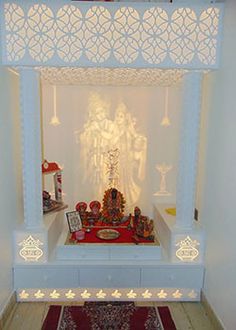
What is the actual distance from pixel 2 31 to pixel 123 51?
103cm

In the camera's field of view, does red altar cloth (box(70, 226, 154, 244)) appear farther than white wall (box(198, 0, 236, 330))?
Yes

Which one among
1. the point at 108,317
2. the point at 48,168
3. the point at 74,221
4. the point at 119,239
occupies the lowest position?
the point at 108,317

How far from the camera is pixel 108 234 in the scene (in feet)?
10.2

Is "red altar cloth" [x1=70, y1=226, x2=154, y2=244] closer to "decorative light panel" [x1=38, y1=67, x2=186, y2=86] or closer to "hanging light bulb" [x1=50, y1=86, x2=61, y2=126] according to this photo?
"hanging light bulb" [x1=50, y1=86, x2=61, y2=126]

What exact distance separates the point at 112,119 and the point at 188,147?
124 cm

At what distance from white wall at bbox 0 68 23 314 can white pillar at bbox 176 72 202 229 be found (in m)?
1.59

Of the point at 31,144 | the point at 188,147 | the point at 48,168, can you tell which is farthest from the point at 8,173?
the point at 188,147

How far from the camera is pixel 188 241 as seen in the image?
277 cm

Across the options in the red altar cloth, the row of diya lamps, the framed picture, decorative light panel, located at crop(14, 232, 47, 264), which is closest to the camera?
decorative light panel, located at crop(14, 232, 47, 264)

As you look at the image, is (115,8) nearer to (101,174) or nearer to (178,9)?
(178,9)

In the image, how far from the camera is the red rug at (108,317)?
243 cm

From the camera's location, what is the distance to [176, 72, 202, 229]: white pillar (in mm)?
2643

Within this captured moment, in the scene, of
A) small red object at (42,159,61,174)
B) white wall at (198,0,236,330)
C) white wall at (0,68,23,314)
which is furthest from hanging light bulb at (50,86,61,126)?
white wall at (198,0,236,330)

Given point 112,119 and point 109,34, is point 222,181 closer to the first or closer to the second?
point 109,34
